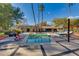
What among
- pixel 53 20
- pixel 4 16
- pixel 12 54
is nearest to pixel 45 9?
pixel 53 20

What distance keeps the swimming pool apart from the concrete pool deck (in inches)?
3.5

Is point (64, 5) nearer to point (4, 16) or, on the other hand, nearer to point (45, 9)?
point (45, 9)

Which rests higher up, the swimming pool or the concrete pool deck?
the swimming pool

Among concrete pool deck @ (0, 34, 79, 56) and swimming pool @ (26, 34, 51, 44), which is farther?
swimming pool @ (26, 34, 51, 44)

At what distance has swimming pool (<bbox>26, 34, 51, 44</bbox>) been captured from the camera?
171 inches

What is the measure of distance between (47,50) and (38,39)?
10.8 inches

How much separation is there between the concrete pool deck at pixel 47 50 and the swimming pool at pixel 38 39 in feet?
0.29

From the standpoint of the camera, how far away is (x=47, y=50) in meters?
4.28

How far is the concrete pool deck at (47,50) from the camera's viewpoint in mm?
4215

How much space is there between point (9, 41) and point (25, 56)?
1.46 feet

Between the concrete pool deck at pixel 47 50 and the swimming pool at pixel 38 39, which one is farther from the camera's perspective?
the swimming pool at pixel 38 39

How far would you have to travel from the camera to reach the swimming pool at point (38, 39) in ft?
14.2

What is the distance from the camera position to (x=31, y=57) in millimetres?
4180

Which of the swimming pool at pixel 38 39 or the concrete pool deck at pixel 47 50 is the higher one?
the swimming pool at pixel 38 39
